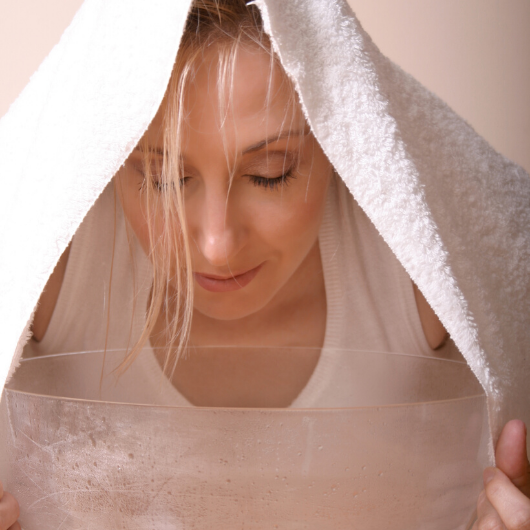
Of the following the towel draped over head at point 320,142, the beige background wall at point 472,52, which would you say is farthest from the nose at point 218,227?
the beige background wall at point 472,52

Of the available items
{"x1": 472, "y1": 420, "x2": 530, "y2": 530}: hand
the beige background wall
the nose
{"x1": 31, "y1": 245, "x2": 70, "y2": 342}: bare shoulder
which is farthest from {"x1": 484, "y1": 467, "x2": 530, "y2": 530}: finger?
the beige background wall

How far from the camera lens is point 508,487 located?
14.5 inches

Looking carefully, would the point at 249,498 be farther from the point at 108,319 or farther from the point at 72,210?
the point at 108,319

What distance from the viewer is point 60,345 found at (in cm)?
74

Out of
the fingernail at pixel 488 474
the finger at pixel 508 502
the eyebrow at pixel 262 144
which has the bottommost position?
the finger at pixel 508 502

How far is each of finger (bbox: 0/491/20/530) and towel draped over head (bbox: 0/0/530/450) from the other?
0.08 meters

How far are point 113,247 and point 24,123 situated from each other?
0.20 m

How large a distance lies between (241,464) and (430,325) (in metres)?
0.47

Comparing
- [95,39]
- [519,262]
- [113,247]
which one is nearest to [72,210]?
[95,39]

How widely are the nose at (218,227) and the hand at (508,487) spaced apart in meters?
0.26

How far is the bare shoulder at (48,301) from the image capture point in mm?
721

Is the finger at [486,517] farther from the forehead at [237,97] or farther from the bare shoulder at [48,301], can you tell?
the bare shoulder at [48,301]

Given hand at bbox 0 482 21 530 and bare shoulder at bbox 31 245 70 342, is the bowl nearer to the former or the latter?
hand at bbox 0 482 21 530

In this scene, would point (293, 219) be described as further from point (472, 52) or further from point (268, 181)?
point (472, 52)
